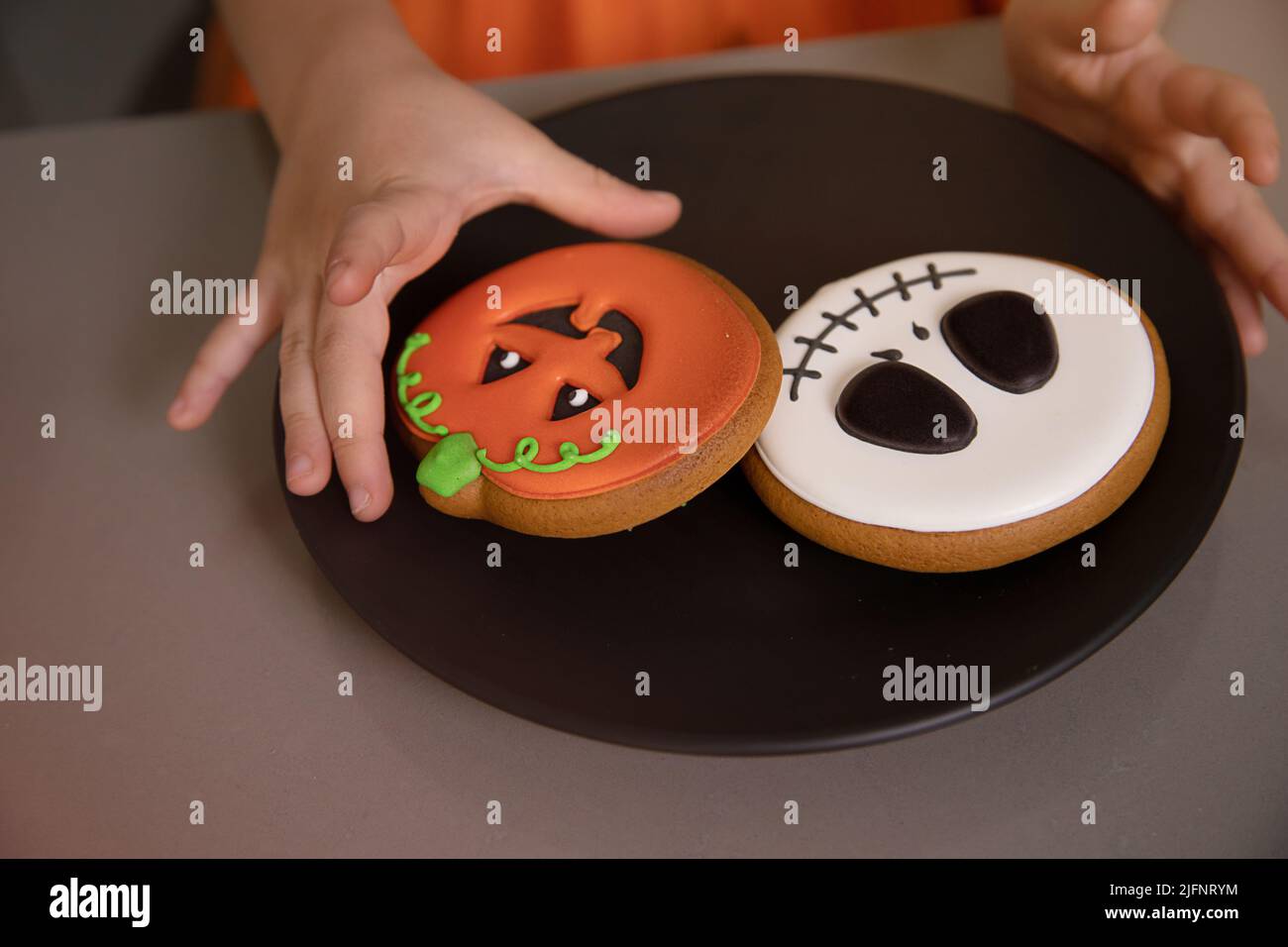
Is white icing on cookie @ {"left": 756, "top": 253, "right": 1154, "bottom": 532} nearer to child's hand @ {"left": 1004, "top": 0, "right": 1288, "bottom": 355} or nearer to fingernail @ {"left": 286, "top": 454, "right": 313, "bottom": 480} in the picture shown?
child's hand @ {"left": 1004, "top": 0, "right": 1288, "bottom": 355}

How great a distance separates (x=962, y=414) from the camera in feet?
2.43

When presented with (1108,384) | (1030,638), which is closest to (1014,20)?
(1108,384)

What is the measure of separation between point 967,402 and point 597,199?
38 centimetres

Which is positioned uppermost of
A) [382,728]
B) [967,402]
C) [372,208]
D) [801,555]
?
[372,208]

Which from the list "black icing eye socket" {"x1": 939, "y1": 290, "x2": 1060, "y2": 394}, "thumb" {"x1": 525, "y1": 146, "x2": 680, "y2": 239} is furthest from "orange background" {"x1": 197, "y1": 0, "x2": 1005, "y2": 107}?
"black icing eye socket" {"x1": 939, "y1": 290, "x2": 1060, "y2": 394}

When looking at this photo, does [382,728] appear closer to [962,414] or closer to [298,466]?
[298,466]

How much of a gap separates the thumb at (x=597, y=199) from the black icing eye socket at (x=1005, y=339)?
0.94 feet

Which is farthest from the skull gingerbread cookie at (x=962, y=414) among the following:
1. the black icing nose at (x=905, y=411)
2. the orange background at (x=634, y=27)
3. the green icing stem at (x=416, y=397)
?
the orange background at (x=634, y=27)

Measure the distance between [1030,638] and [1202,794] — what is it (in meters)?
0.16

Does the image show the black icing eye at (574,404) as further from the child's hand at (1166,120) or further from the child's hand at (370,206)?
the child's hand at (1166,120)

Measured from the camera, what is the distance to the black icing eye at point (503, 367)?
31.8 inches

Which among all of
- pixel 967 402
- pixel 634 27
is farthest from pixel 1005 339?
pixel 634 27

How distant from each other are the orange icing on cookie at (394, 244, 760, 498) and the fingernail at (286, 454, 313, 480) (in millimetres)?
80

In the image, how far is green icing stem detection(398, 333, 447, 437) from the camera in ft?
2.58
